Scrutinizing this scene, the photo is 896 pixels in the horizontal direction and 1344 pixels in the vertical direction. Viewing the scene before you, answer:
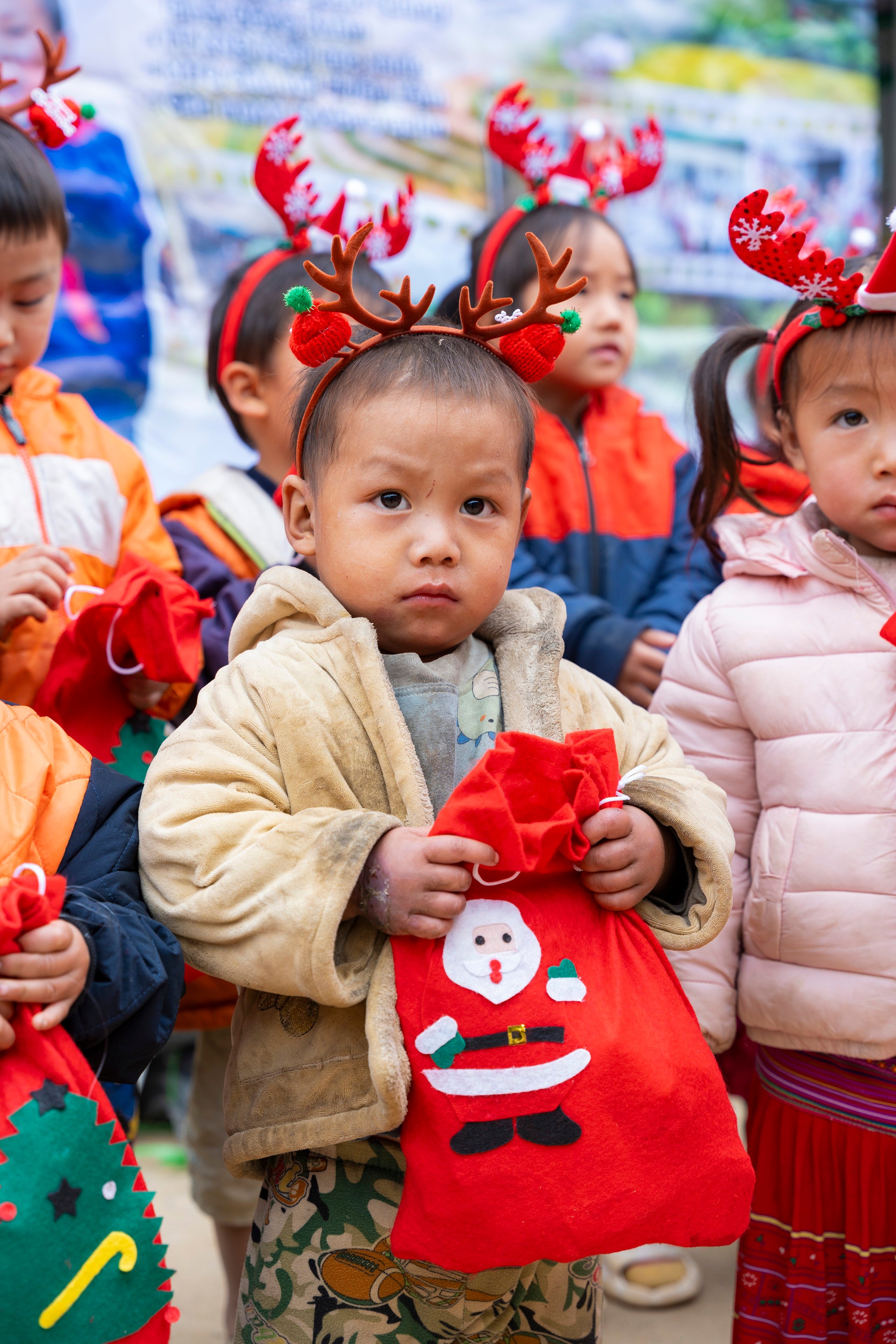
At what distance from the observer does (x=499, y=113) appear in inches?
119

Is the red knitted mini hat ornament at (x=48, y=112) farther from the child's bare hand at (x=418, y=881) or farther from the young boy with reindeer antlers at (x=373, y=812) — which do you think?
the child's bare hand at (x=418, y=881)

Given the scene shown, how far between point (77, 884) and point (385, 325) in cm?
82

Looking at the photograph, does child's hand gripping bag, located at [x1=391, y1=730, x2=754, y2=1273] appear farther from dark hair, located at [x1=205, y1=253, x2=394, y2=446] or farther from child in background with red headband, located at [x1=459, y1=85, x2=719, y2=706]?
Answer: dark hair, located at [x1=205, y1=253, x2=394, y2=446]

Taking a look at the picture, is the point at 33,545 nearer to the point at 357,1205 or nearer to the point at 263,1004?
the point at 263,1004

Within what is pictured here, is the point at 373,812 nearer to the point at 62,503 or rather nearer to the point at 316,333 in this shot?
the point at 316,333

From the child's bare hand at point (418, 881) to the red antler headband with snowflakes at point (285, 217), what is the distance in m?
1.70

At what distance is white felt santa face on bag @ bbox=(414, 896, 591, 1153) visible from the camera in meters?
1.34

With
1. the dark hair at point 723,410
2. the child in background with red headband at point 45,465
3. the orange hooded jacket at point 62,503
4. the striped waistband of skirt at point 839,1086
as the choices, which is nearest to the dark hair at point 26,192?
the child in background with red headband at point 45,465

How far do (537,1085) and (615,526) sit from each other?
1.60 meters

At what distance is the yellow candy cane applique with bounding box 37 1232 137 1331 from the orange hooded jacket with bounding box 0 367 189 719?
966 mm

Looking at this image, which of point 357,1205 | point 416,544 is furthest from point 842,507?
point 357,1205

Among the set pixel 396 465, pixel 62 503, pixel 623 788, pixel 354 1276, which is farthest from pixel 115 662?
pixel 354 1276

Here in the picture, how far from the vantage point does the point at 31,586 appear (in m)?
1.85

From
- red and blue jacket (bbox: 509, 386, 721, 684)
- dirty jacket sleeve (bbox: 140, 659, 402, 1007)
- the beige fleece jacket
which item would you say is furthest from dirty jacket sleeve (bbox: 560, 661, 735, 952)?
red and blue jacket (bbox: 509, 386, 721, 684)
